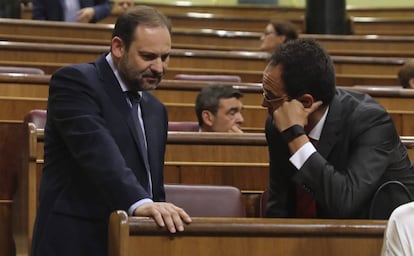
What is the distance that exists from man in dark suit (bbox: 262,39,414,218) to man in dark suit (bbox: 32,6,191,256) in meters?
0.17

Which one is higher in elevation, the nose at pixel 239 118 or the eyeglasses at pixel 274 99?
the eyeglasses at pixel 274 99

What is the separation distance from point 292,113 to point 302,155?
0.19 feet

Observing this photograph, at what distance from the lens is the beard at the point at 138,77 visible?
1.22 meters

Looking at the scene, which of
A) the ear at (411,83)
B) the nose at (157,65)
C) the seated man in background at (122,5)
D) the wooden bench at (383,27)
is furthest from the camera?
the wooden bench at (383,27)

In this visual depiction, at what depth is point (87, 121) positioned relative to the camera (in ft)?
3.86

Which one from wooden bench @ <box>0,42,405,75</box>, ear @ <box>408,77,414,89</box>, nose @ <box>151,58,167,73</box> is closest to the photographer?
nose @ <box>151,58,167,73</box>

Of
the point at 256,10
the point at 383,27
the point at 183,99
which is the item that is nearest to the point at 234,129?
the point at 183,99

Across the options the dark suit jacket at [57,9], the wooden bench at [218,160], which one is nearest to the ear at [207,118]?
the wooden bench at [218,160]

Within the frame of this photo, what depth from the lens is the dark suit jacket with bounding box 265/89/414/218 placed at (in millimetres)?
1220

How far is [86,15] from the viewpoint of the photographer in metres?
3.38

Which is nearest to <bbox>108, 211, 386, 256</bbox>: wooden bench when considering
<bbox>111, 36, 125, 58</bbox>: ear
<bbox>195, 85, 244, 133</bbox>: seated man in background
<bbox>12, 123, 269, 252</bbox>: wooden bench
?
<bbox>111, 36, 125, 58</bbox>: ear

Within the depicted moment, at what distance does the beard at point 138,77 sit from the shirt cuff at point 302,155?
207mm

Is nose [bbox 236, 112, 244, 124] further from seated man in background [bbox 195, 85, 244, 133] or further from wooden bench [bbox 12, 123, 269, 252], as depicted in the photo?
wooden bench [bbox 12, 123, 269, 252]

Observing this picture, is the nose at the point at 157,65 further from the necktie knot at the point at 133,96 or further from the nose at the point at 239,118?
the nose at the point at 239,118
